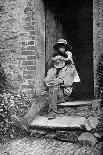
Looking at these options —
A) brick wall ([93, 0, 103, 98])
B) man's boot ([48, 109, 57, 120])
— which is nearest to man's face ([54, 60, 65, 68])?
brick wall ([93, 0, 103, 98])

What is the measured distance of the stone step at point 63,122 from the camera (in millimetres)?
5168

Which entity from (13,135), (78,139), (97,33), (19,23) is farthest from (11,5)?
(78,139)

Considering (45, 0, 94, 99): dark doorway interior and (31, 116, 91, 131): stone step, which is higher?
(45, 0, 94, 99): dark doorway interior

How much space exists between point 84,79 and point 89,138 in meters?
3.45

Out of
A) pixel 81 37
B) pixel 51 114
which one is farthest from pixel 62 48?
pixel 51 114

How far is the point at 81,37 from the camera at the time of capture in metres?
8.19

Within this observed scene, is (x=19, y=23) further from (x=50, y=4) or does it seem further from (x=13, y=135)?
(x=13, y=135)

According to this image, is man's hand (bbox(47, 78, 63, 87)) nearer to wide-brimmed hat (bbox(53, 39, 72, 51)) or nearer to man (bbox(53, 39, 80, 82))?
man (bbox(53, 39, 80, 82))

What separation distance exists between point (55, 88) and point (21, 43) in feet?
4.84

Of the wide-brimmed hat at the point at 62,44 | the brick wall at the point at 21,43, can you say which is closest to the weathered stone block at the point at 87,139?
the brick wall at the point at 21,43

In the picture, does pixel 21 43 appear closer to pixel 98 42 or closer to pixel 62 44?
→ pixel 62 44

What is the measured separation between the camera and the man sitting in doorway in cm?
572

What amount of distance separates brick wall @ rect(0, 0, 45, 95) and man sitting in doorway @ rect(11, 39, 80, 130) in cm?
44

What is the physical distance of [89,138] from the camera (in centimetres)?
491
